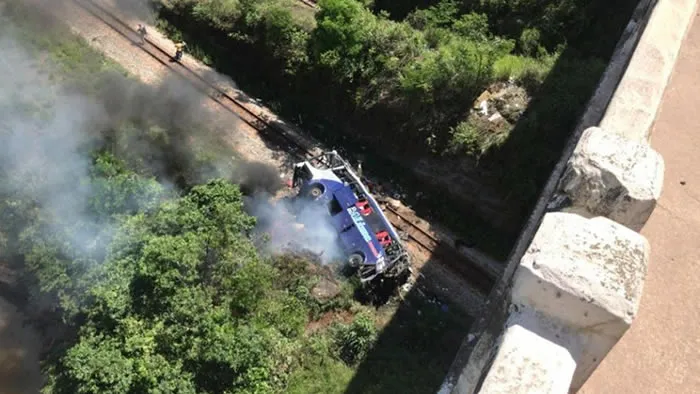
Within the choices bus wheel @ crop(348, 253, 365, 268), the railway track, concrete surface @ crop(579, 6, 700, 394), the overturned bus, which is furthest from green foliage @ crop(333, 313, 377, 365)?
concrete surface @ crop(579, 6, 700, 394)

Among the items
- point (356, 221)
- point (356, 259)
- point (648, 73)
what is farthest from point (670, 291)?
point (356, 221)

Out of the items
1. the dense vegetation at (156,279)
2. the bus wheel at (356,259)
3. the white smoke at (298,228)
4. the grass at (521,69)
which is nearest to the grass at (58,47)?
the dense vegetation at (156,279)

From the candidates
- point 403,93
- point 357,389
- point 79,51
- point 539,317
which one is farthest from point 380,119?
point 539,317

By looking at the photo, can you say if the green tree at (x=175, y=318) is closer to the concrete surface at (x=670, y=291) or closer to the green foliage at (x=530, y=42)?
the concrete surface at (x=670, y=291)

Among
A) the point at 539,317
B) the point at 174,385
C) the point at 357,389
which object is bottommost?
the point at 357,389

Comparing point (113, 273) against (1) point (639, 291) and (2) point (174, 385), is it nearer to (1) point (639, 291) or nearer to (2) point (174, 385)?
(2) point (174, 385)

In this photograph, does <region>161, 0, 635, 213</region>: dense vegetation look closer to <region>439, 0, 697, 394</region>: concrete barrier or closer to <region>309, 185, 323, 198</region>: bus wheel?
<region>309, 185, 323, 198</region>: bus wheel

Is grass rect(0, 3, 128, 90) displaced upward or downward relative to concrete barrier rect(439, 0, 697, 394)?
downward
